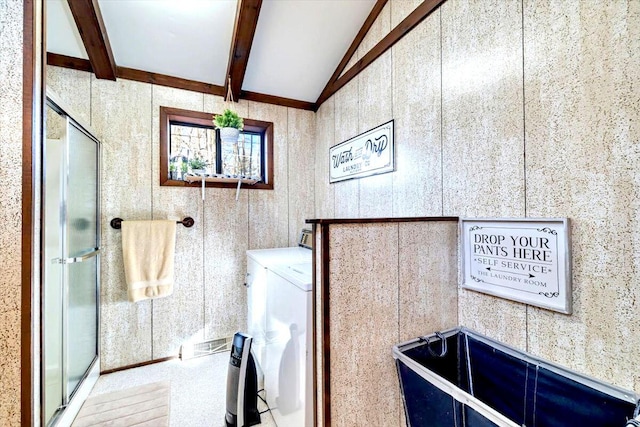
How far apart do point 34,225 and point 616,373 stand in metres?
1.86

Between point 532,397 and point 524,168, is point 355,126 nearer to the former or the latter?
point 524,168

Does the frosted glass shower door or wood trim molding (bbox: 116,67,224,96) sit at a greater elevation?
wood trim molding (bbox: 116,67,224,96)

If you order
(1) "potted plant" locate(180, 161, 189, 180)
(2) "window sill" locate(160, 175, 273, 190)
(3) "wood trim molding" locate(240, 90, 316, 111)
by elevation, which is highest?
(3) "wood trim molding" locate(240, 90, 316, 111)

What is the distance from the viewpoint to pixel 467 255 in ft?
4.27

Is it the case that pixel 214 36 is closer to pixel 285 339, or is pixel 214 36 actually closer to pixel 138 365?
pixel 285 339

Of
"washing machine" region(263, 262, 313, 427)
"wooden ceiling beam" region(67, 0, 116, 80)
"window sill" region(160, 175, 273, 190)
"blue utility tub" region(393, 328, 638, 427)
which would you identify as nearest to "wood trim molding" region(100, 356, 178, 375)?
"washing machine" region(263, 262, 313, 427)

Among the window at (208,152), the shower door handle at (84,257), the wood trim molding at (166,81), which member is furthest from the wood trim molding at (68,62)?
the shower door handle at (84,257)

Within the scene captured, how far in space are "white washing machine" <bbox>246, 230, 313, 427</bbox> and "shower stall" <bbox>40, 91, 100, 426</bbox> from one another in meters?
1.05

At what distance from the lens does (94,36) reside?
1.73 meters

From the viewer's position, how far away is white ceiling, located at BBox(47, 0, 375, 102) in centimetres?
176

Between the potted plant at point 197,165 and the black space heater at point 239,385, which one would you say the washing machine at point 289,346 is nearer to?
the black space heater at point 239,385

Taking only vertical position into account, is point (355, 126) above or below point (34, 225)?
above

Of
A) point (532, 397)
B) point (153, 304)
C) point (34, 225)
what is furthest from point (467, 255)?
point (153, 304)

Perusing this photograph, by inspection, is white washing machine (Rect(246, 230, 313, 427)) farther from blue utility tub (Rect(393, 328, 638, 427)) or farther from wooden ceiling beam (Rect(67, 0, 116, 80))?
wooden ceiling beam (Rect(67, 0, 116, 80))
